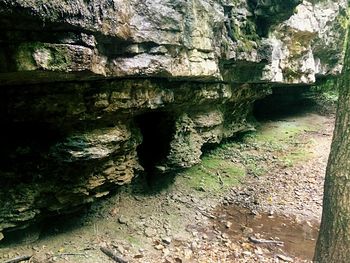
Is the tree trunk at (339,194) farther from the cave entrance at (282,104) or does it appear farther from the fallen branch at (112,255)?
the cave entrance at (282,104)

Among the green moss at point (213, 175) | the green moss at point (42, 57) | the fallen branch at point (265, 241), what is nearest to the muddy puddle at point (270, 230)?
the fallen branch at point (265, 241)

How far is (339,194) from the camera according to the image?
3461 mm

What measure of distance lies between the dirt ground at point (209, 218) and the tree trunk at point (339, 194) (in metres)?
3.06

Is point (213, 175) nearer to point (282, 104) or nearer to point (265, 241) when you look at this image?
point (265, 241)

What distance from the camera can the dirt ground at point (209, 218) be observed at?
20.4ft

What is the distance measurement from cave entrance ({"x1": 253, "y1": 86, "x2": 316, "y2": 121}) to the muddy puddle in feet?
26.0

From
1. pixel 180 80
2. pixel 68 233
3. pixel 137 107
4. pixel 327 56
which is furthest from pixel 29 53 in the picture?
pixel 327 56

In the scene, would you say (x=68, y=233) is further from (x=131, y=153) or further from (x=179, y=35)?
(x=179, y=35)

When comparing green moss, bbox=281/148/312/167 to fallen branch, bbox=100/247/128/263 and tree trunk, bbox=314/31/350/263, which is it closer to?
fallen branch, bbox=100/247/128/263

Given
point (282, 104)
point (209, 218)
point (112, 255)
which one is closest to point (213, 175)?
point (209, 218)

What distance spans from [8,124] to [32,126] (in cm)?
36

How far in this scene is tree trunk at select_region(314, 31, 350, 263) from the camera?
3416mm

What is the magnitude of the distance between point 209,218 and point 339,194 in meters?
4.79

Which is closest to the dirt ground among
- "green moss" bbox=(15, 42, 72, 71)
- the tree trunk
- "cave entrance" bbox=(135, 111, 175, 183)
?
"cave entrance" bbox=(135, 111, 175, 183)
